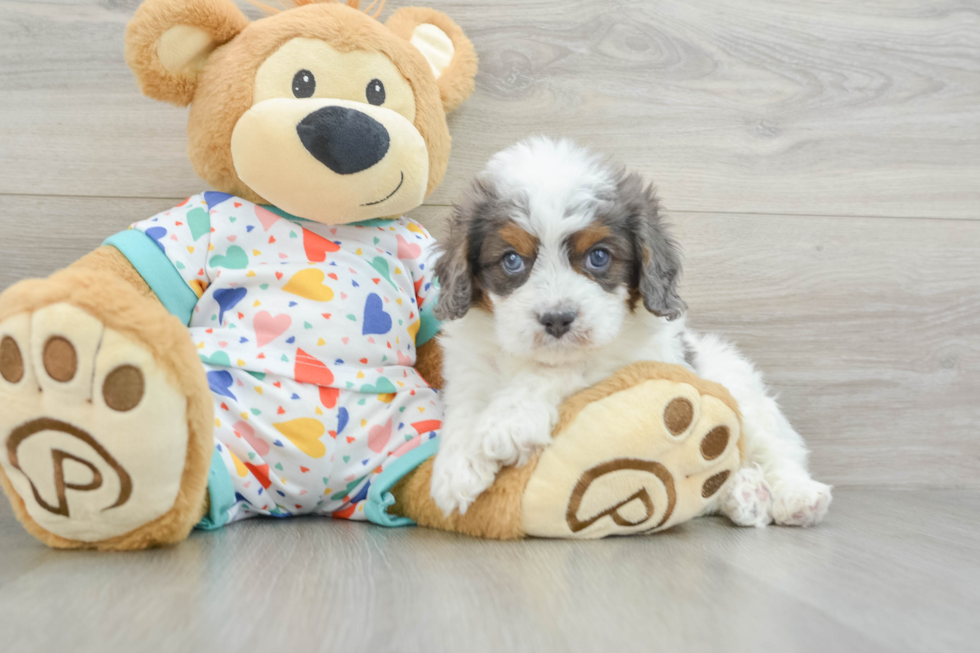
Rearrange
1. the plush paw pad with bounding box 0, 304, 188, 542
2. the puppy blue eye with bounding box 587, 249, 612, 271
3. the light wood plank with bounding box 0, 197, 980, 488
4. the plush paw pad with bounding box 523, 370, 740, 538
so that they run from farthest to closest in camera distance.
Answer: the light wood plank with bounding box 0, 197, 980, 488
the puppy blue eye with bounding box 587, 249, 612, 271
the plush paw pad with bounding box 523, 370, 740, 538
the plush paw pad with bounding box 0, 304, 188, 542

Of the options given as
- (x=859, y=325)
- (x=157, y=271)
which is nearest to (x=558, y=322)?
(x=157, y=271)

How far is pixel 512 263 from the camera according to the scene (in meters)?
1.56

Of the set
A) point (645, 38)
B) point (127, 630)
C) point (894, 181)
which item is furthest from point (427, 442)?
point (894, 181)

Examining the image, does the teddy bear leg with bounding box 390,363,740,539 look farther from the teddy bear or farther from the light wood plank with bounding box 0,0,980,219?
the light wood plank with bounding box 0,0,980,219

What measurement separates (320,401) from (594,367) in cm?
61

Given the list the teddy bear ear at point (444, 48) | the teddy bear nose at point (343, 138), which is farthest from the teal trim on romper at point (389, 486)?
the teddy bear ear at point (444, 48)

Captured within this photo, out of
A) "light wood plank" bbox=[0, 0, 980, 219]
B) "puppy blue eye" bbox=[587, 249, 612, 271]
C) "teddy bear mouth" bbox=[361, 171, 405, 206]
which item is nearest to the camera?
"puppy blue eye" bbox=[587, 249, 612, 271]

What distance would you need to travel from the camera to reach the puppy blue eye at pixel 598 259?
1.55 m

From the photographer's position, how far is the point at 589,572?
1.24 m

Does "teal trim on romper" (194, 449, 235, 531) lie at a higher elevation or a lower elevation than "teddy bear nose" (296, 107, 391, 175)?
lower

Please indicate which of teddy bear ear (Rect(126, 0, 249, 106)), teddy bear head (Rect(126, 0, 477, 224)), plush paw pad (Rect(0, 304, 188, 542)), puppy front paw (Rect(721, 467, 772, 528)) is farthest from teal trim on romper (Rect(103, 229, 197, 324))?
puppy front paw (Rect(721, 467, 772, 528))

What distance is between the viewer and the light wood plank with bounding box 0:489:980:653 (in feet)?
3.05

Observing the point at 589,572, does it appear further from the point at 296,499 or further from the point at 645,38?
the point at 645,38

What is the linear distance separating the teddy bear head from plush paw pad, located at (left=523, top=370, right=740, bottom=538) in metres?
0.71
